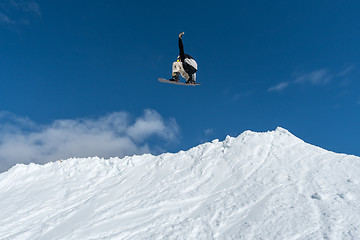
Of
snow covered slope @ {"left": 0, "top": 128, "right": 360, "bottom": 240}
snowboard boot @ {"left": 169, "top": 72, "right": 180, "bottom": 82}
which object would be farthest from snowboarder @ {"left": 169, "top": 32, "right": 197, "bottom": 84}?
snow covered slope @ {"left": 0, "top": 128, "right": 360, "bottom": 240}

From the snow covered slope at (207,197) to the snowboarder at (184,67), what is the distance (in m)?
6.01

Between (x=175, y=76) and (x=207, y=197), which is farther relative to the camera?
(x=207, y=197)

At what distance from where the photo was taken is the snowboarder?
10.0 metres

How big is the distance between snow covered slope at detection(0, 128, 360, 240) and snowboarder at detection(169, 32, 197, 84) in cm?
601

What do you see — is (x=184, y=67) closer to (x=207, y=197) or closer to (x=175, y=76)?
(x=175, y=76)

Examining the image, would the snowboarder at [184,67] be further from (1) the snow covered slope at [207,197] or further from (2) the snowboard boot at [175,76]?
(1) the snow covered slope at [207,197]

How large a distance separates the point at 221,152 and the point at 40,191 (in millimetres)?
13364

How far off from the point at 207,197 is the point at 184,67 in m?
6.64

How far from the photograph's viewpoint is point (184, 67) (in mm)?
10742

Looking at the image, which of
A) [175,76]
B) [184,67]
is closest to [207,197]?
[175,76]

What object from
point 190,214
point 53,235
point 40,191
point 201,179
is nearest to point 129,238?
point 190,214

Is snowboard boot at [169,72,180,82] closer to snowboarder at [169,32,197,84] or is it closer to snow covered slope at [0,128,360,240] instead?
snowboarder at [169,32,197,84]

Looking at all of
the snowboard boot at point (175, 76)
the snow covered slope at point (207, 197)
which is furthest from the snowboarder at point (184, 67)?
the snow covered slope at point (207, 197)

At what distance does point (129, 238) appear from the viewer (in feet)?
34.9
